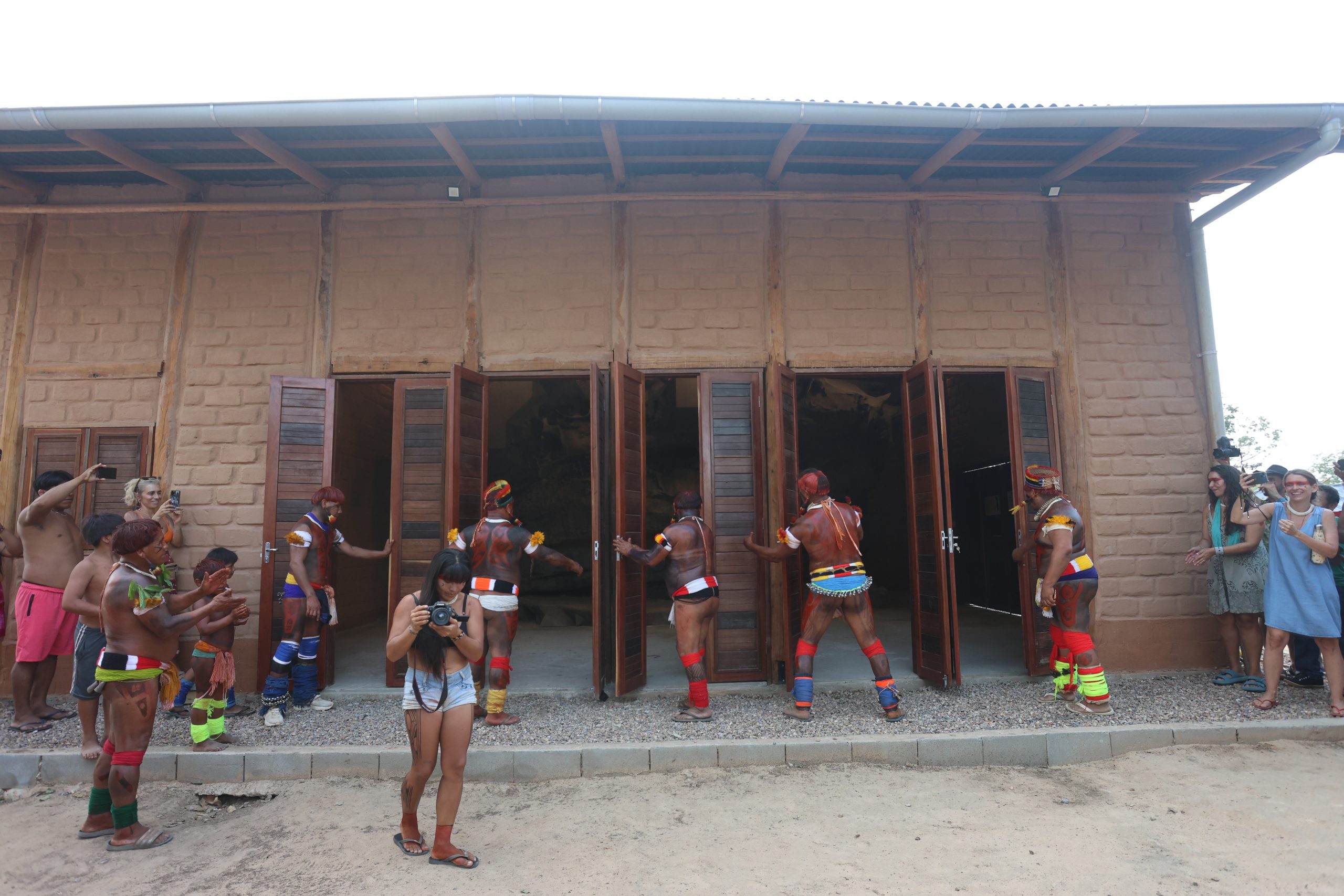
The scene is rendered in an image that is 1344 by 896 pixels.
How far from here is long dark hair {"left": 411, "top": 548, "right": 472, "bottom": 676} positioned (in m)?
3.17

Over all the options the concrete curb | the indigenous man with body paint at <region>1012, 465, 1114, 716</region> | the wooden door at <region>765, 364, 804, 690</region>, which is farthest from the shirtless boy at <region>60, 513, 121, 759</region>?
the indigenous man with body paint at <region>1012, 465, 1114, 716</region>

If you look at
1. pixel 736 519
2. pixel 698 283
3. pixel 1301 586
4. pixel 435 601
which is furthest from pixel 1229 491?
pixel 435 601

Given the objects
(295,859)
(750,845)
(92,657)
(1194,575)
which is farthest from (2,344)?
(1194,575)

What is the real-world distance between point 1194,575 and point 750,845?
4.99 meters

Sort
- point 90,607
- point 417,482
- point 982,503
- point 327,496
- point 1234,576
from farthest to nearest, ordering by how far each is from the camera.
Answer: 1. point 982,503
2. point 417,482
3. point 1234,576
4. point 327,496
5. point 90,607

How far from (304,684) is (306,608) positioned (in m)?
0.63

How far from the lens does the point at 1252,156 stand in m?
6.16

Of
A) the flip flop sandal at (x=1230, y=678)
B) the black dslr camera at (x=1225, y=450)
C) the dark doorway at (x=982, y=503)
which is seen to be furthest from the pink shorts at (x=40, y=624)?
the black dslr camera at (x=1225, y=450)

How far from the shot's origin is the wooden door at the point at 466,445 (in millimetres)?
5719

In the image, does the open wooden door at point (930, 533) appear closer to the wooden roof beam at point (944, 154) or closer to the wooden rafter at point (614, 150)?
the wooden roof beam at point (944, 154)

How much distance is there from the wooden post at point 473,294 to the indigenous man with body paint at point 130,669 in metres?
3.05

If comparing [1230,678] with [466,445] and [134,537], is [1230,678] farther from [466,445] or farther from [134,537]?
[134,537]

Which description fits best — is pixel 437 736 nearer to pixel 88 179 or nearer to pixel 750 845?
pixel 750 845

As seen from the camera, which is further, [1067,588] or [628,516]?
[628,516]
